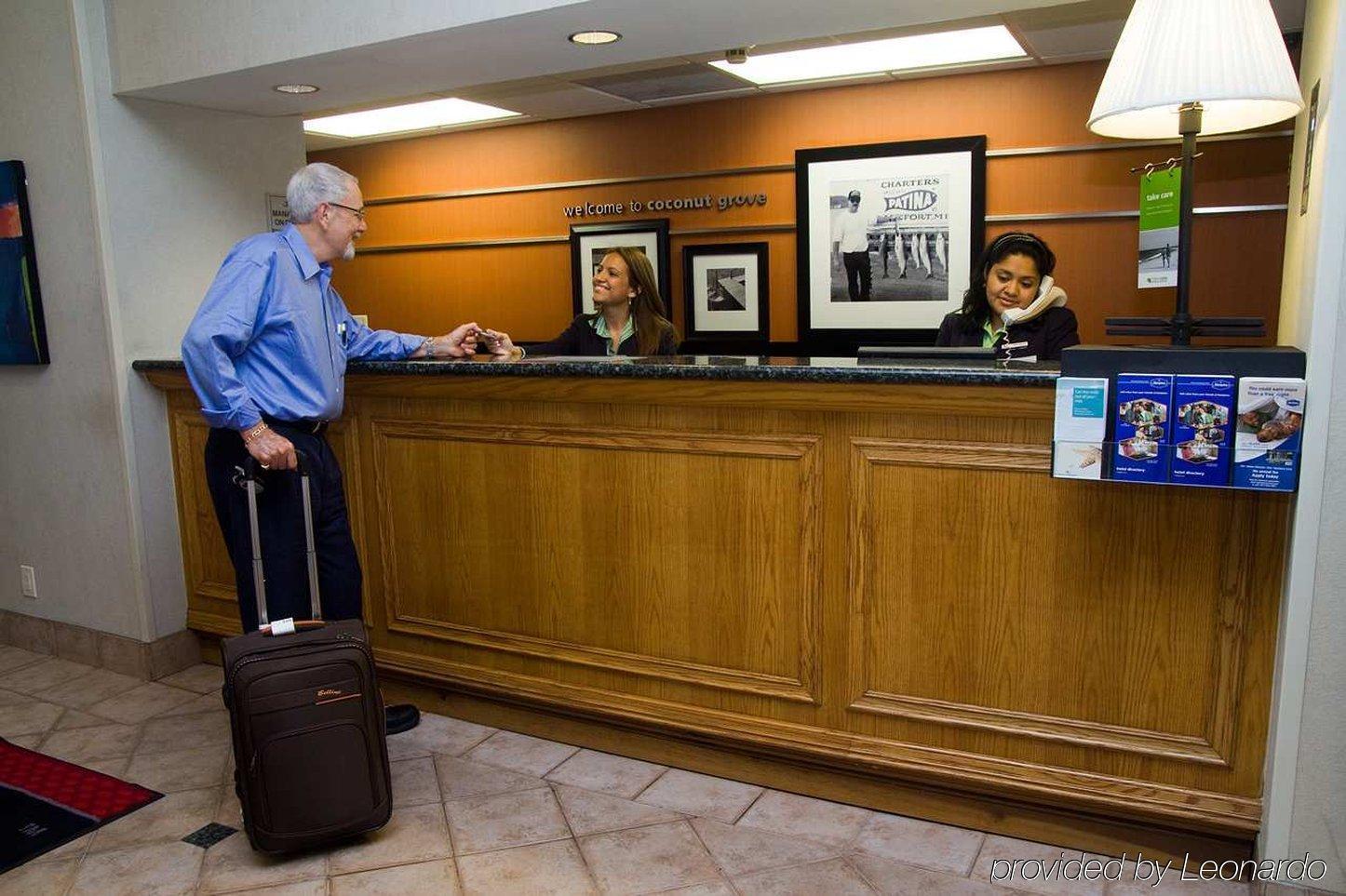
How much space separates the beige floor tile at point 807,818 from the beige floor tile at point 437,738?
1.02 meters

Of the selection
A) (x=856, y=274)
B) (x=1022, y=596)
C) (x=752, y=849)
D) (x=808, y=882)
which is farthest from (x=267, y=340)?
(x=856, y=274)

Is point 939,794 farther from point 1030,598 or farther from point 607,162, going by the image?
point 607,162

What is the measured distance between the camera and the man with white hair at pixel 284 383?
280 cm

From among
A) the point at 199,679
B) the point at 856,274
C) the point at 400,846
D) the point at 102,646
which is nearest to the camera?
the point at 400,846

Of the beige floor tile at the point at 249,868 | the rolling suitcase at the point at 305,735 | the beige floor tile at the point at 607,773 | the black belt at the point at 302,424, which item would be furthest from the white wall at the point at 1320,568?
the black belt at the point at 302,424

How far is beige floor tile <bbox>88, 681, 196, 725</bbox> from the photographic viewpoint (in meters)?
3.56

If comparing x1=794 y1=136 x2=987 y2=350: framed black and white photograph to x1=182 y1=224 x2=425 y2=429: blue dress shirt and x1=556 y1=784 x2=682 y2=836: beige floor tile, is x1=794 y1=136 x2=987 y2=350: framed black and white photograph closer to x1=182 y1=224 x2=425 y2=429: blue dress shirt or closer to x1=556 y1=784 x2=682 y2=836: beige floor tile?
x1=182 y1=224 x2=425 y2=429: blue dress shirt

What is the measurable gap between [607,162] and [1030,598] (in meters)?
4.43

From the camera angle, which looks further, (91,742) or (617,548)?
(91,742)

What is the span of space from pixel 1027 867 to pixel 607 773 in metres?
1.21

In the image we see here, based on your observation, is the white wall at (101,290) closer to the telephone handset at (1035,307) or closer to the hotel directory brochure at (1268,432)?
the telephone handset at (1035,307)

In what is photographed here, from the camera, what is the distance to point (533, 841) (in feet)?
8.63

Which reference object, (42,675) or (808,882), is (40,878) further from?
(808,882)

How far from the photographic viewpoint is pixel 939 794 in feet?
8.64
